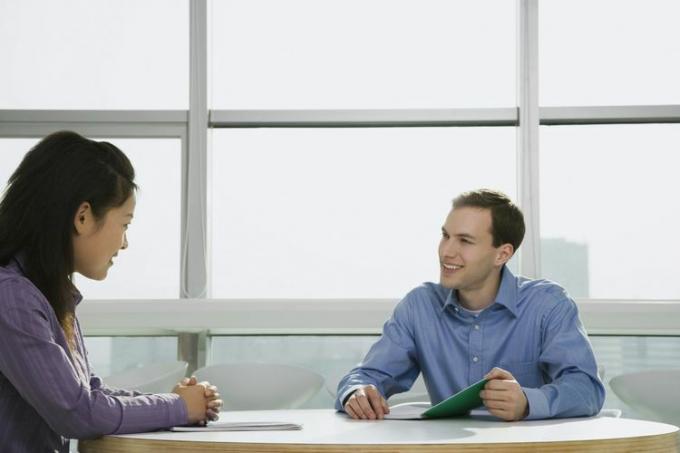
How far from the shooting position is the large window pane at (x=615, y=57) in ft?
15.8

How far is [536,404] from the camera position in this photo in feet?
6.36

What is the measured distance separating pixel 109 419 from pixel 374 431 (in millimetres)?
439

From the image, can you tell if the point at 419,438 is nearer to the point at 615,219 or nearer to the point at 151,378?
the point at 151,378

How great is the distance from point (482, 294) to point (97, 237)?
3.70 ft

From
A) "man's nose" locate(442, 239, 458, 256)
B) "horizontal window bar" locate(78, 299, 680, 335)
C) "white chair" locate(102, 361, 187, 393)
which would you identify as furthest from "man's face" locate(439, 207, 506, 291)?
"white chair" locate(102, 361, 187, 393)

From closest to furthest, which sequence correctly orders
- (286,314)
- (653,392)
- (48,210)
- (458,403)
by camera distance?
(48,210) < (458,403) < (653,392) < (286,314)

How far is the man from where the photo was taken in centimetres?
232

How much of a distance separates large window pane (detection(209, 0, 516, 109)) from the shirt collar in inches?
97.0

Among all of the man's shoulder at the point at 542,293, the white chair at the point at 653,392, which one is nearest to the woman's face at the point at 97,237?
the man's shoulder at the point at 542,293

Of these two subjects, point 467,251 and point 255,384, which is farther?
point 255,384

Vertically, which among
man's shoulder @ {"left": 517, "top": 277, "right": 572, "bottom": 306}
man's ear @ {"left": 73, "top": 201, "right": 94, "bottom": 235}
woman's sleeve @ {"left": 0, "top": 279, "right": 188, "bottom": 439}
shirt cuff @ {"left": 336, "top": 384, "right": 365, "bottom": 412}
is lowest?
shirt cuff @ {"left": 336, "top": 384, "right": 365, "bottom": 412}

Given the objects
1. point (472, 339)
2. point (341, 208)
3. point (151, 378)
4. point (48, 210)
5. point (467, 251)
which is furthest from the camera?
point (341, 208)

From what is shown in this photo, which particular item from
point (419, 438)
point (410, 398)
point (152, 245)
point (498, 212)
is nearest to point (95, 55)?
point (152, 245)

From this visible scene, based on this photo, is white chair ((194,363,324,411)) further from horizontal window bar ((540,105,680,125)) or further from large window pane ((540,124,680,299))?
horizontal window bar ((540,105,680,125))
